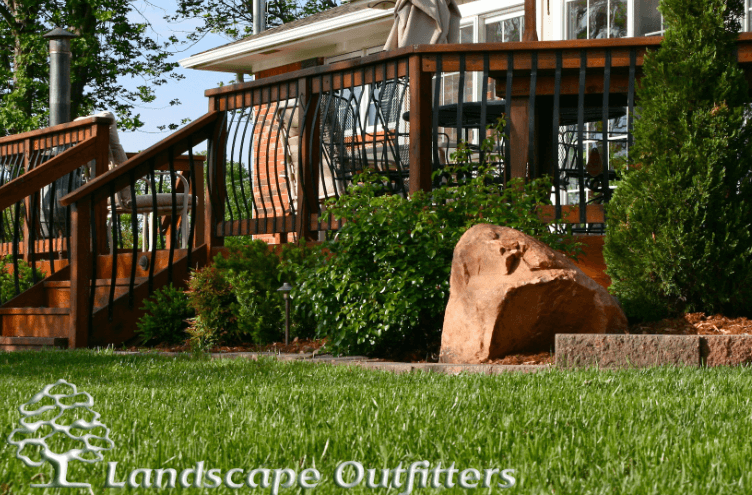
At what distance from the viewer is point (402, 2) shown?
9336 millimetres

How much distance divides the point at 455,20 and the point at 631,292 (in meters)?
5.09

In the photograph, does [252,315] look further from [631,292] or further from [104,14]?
[104,14]

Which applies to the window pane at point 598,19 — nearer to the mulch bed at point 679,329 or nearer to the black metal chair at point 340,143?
the black metal chair at point 340,143

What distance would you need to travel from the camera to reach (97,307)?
294 inches

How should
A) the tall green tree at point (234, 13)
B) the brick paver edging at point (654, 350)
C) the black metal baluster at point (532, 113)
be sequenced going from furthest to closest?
the tall green tree at point (234, 13), the black metal baluster at point (532, 113), the brick paver edging at point (654, 350)

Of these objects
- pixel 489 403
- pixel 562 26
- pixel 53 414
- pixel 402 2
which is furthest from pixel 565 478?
pixel 562 26

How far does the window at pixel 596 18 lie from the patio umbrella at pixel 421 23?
268 cm

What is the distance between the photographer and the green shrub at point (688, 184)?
508cm

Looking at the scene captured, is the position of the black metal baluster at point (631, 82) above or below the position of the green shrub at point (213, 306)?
above

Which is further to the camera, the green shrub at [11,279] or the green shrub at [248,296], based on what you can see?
the green shrub at [11,279]

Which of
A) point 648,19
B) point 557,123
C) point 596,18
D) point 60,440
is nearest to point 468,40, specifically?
point 596,18

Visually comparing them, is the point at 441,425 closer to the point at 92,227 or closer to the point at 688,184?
the point at 688,184

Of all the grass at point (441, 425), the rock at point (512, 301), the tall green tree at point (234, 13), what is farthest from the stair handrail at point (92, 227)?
the tall green tree at point (234, 13)

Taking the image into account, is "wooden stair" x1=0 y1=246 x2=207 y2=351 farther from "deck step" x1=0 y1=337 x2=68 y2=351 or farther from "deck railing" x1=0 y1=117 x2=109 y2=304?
"deck railing" x1=0 y1=117 x2=109 y2=304
